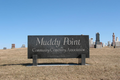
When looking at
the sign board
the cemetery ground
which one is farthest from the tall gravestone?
the sign board

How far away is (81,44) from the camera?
12789 mm

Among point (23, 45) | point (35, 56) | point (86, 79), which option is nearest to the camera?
point (86, 79)

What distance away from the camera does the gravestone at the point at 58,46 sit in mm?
12617

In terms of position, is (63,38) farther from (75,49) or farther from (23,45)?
(23,45)

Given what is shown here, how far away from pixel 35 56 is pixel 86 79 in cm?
597

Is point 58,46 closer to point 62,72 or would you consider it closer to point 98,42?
point 62,72

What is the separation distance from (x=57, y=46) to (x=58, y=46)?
0.31 feet

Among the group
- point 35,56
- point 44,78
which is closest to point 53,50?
point 35,56

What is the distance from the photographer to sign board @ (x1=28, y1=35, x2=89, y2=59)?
12.6m

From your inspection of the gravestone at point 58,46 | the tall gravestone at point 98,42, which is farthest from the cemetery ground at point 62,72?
the tall gravestone at point 98,42

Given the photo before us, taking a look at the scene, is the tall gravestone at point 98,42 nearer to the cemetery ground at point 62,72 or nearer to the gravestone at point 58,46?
the cemetery ground at point 62,72

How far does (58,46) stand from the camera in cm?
1274

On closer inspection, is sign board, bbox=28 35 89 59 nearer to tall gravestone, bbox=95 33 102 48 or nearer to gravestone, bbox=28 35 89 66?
gravestone, bbox=28 35 89 66

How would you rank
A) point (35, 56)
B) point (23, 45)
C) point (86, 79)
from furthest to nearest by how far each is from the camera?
1. point (23, 45)
2. point (35, 56)
3. point (86, 79)
